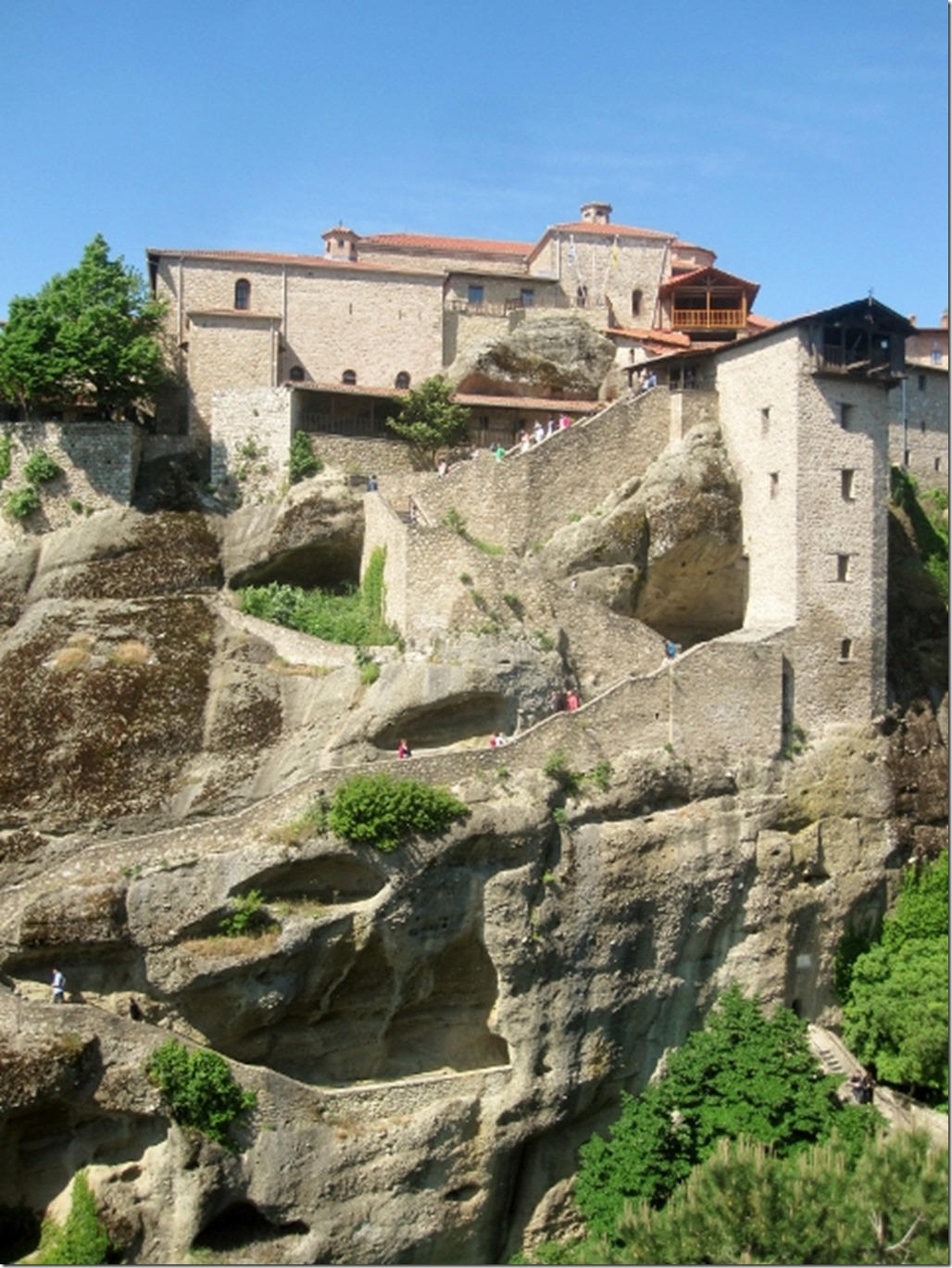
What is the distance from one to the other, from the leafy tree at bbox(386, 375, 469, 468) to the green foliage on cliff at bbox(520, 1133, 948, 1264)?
21.1 metres

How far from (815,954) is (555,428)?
53.0 ft

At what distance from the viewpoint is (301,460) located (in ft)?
123

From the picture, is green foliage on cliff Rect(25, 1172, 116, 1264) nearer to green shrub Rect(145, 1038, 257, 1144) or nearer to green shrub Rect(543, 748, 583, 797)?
green shrub Rect(145, 1038, 257, 1144)

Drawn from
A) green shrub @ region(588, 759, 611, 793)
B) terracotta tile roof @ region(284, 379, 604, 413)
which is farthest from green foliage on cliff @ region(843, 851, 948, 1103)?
terracotta tile roof @ region(284, 379, 604, 413)

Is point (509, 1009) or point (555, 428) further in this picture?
point (555, 428)

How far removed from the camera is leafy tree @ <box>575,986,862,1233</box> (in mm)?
28547

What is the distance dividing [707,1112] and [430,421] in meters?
19.8

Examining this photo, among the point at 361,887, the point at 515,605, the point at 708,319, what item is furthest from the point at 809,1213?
the point at 708,319

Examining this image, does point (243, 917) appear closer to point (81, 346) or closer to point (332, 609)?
point (332, 609)

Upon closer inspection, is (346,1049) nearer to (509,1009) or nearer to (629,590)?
(509,1009)

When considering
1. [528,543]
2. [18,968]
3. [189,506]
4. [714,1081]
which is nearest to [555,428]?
[528,543]

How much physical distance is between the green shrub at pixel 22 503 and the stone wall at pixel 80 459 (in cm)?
27

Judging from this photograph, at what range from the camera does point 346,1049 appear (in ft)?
94.8

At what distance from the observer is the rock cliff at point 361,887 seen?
85.7 ft
